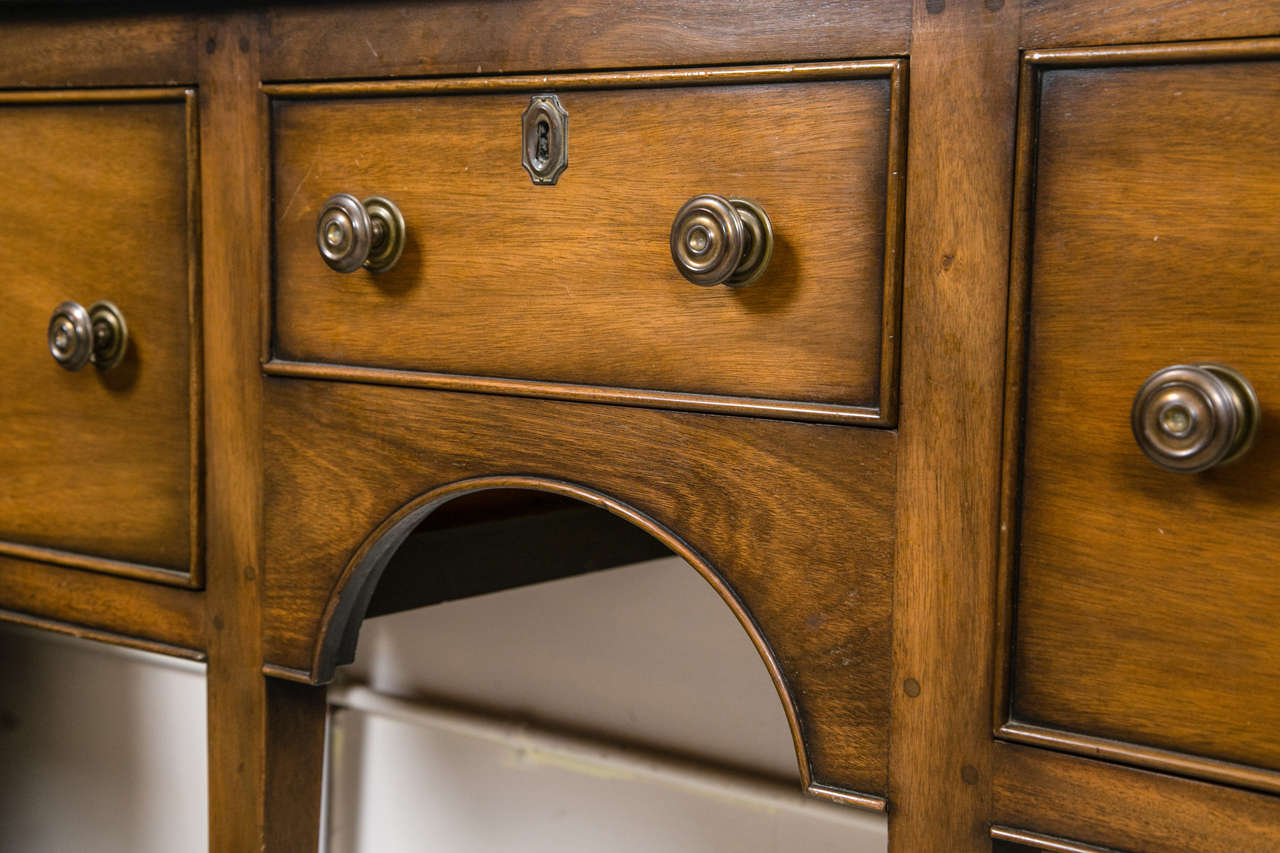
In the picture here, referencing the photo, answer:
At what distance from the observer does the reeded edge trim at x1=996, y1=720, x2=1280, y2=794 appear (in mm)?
451

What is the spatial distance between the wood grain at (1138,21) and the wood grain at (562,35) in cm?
5

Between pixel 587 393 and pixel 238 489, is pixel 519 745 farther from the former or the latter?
pixel 587 393

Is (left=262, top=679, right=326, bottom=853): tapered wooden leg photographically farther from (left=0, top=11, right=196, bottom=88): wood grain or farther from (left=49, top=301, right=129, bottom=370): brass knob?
(left=0, top=11, right=196, bottom=88): wood grain

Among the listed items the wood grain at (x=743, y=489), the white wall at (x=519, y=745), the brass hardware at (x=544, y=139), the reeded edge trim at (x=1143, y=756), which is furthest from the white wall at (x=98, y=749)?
the reeded edge trim at (x=1143, y=756)

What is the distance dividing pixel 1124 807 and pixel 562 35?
0.38 metres

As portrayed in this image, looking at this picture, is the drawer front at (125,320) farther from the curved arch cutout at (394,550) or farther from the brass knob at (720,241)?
the brass knob at (720,241)

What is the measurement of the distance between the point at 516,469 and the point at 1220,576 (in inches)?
11.7

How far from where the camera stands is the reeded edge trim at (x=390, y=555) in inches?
21.4

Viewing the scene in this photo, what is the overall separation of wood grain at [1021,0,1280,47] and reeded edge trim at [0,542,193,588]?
0.50m

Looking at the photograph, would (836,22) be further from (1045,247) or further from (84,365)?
(84,365)

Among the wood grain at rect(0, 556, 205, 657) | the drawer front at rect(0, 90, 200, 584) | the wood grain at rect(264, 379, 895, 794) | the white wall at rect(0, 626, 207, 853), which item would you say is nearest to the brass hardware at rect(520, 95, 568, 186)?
the wood grain at rect(264, 379, 895, 794)

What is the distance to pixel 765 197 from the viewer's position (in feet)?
1.71

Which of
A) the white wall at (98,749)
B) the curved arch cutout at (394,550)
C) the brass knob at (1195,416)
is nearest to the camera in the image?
the brass knob at (1195,416)

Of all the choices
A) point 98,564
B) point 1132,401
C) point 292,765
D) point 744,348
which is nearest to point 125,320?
point 98,564
